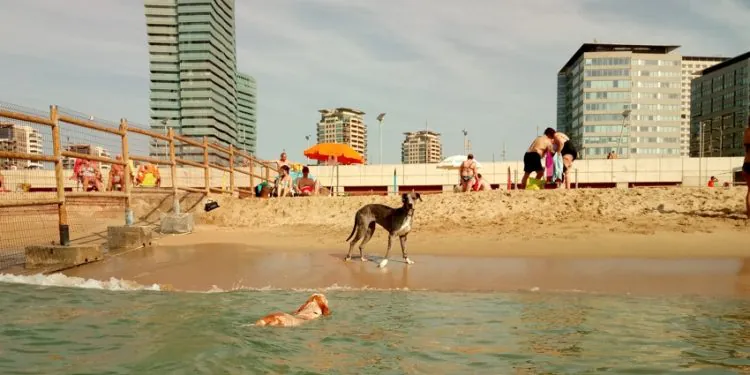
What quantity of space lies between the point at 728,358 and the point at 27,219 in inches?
533

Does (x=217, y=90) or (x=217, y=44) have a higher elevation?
(x=217, y=44)

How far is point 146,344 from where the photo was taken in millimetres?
3977

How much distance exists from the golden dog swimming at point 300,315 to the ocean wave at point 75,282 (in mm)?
2859

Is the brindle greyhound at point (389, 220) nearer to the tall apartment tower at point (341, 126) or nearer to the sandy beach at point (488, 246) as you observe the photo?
the sandy beach at point (488, 246)

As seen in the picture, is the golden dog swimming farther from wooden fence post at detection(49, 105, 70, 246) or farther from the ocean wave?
wooden fence post at detection(49, 105, 70, 246)

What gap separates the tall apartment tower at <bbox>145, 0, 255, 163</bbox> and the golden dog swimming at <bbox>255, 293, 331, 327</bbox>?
15790 centimetres

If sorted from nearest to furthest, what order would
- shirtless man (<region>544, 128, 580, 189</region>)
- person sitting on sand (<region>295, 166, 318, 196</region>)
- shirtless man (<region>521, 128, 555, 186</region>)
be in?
shirtless man (<region>544, 128, 580, 189</region>), shirtless man (<region>521, 128, 555, 186</region>), person sitting on sand (<region>295, 166, 318, 196</region>)

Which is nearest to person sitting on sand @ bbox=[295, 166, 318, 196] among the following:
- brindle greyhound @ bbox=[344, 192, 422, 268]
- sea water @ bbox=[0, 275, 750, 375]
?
brindle greyhound @ bbox=[344, 192, 422, 268]

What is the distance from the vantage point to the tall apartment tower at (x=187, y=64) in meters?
155

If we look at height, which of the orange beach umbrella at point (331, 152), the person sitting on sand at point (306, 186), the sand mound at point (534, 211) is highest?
the orange beach umbrella at point (331, 152)

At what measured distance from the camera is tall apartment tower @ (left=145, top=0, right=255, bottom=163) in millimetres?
155125

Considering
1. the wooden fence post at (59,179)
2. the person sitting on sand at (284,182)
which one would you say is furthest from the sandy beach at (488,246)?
the person sitting on sand at (284,182)

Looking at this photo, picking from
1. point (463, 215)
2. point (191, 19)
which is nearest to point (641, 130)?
point (463, 215)

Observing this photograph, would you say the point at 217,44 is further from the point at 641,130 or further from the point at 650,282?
the point at 650,282
